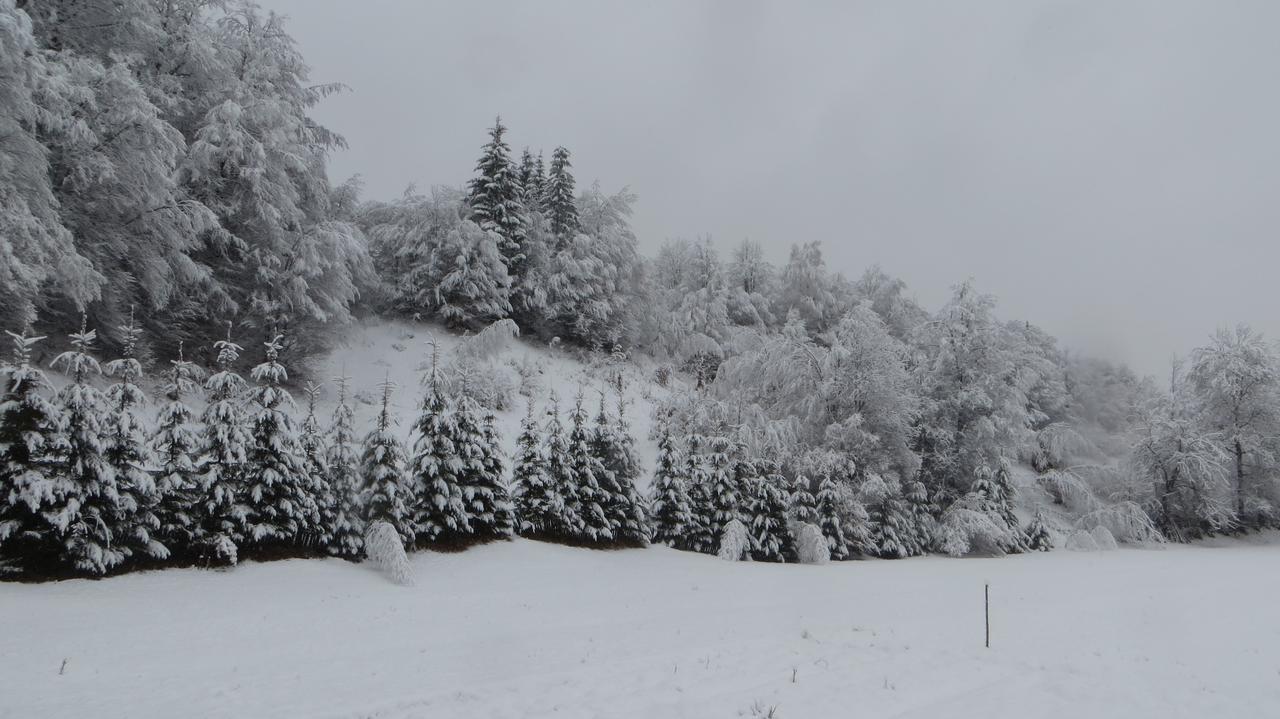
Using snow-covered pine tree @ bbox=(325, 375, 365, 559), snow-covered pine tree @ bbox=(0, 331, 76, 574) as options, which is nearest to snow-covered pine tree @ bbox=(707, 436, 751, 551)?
snow-covered pine tree @ bbox=(325, 375, 365, 559)

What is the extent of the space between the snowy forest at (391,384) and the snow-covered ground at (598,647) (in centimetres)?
148

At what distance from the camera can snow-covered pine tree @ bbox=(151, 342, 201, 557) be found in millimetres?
10422

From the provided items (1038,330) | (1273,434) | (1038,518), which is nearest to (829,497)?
(1038,518)

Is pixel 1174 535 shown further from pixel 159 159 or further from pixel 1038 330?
pixel 159 159

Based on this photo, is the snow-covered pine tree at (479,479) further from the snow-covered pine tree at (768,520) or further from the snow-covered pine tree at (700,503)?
the snow-covered pine tree at (768,520)

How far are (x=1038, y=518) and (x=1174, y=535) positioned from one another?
30.2 ft

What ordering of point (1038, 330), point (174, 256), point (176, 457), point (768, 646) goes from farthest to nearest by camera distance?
1. point (1038, 330)
2. point (174, 256)
3. point (176, 457)
4. point (768, 646)

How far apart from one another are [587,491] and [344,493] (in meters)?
5.72

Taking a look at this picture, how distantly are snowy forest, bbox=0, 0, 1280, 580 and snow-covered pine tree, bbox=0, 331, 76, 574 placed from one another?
0.04 m

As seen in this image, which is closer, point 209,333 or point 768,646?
point 768,646

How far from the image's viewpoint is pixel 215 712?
5.69 metres

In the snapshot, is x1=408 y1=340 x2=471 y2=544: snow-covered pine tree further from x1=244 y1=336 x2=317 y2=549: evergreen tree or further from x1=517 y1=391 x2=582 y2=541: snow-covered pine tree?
x1=244 y1=336 x2=317 y2=549: evergreen tree

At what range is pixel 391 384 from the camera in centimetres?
1460

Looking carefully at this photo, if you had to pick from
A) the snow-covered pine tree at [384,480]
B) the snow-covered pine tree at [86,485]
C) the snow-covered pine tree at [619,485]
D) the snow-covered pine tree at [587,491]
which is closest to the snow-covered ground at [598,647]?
the snow-covered pine tree at [86,485]
